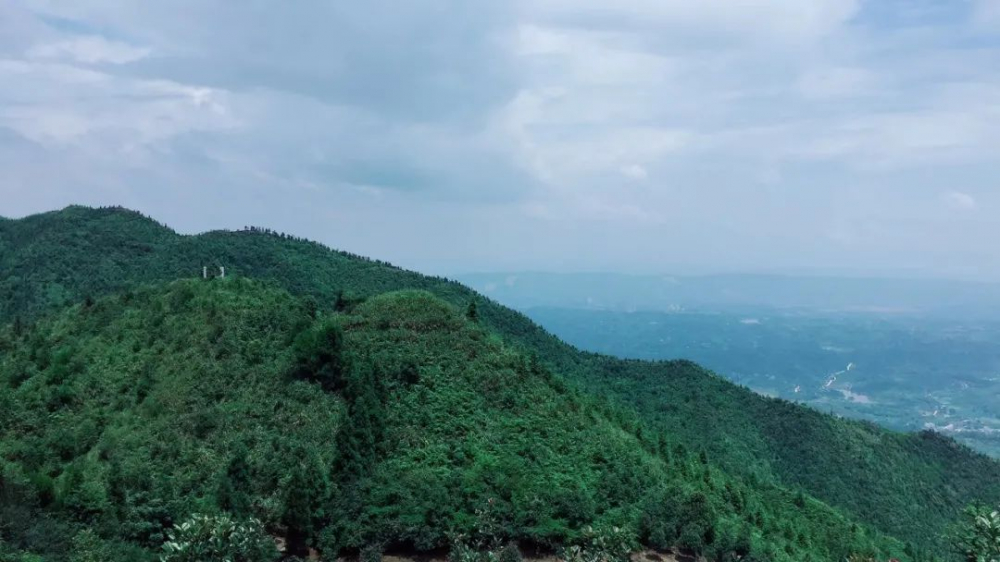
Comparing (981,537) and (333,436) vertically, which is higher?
(333,436)

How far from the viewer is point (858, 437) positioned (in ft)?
274

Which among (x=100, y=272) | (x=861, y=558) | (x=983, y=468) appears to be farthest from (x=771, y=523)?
(x=100, y=272)

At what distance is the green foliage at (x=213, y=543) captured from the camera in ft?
87.0

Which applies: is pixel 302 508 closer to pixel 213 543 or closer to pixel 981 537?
pixel 213 543

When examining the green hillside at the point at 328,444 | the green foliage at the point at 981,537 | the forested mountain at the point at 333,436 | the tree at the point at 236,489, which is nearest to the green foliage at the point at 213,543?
the green hillside at the point at 328,444

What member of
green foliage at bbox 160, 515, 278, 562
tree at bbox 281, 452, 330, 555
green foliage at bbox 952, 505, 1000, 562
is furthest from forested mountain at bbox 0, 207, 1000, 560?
green foliage at bbox 952, 505, 1000, 562

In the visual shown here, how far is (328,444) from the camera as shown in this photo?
121ft

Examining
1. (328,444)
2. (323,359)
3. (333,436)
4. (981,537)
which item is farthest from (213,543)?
(981,537)

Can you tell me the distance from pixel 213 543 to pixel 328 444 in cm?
1031

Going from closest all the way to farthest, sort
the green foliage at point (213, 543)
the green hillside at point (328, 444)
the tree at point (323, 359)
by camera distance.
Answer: the green foliage at point (213, 543), the green hillside at point (328, 444), the tree at point (323, 359)

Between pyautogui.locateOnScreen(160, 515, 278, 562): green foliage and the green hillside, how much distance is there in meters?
2.37

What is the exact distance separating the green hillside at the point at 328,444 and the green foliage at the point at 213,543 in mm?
2366

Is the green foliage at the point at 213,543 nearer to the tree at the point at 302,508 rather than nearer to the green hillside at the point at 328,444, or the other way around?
the green hillside at the point at 328,444

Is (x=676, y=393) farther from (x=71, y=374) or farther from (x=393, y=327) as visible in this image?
(x=71, y=374)
